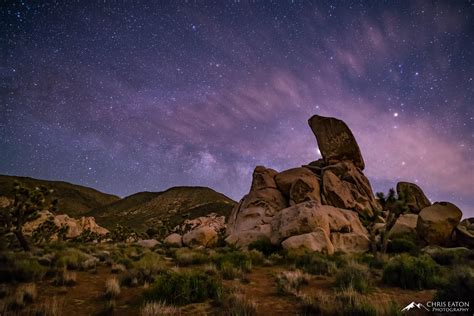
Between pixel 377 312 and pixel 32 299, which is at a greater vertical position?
pixel 377 312

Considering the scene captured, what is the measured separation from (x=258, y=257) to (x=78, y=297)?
33.3 ft

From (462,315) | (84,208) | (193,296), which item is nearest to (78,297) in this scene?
(193,296)

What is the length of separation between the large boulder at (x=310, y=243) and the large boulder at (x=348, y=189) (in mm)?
12049

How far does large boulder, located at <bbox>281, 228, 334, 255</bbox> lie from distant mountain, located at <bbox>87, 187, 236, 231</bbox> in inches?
3260

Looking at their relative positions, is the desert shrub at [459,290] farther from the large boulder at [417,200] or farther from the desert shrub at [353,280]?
the large boulder at [417,200]

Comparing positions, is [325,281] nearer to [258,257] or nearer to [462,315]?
[462,315]

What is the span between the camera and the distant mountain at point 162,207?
108125 mm

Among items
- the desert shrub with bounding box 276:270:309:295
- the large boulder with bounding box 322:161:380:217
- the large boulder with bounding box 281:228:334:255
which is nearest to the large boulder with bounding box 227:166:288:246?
the large boulder with bounding box 281:228:334:255

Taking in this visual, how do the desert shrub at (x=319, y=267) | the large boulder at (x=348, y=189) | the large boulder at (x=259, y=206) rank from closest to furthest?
1. the desert shrub at (x=319, y=267)
2. the large boulder at (x=259, y=206)
3. the large boulder at (x=348, y=189)

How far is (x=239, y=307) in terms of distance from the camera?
5805 mm

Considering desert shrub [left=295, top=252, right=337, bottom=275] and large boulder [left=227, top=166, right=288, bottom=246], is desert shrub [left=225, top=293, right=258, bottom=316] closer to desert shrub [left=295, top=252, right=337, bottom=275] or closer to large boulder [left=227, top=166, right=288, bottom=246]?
desert shrub [left=295, top=252, right=337, bottom=275]

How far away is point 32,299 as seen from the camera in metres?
6.71

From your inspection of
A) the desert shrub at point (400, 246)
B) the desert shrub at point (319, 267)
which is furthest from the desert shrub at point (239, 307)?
the desert shrub at point (400, 246)

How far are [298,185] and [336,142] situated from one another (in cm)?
1213
